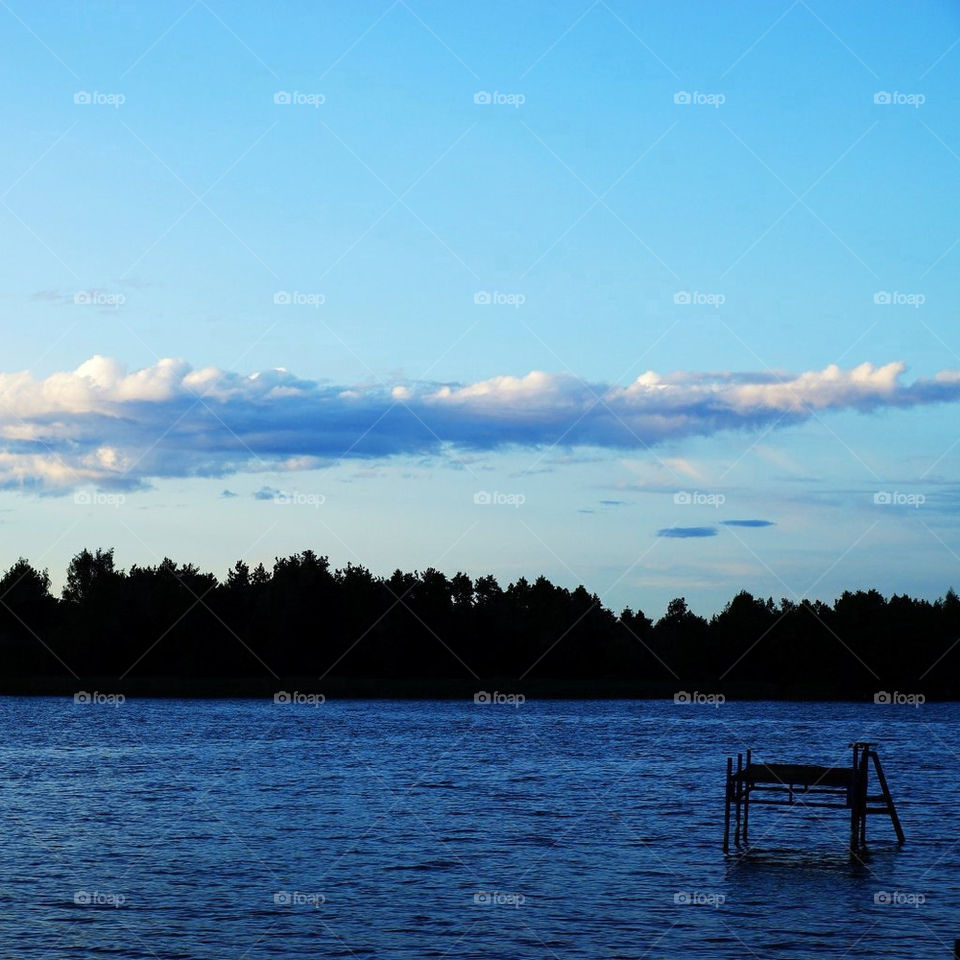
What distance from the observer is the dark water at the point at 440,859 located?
104ft

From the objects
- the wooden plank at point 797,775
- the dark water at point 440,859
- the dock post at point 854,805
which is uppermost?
the wooden plank at point 797,775

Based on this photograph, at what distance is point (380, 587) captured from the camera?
196 metres

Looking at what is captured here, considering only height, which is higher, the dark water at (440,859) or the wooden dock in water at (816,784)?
the wooden dock in water at (816,784)

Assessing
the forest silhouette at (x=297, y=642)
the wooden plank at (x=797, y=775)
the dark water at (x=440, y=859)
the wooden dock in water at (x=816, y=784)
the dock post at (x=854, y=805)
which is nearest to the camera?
the dark water at (x=440, y=859)

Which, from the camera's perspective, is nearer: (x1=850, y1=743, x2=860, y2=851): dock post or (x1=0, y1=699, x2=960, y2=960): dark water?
(x1=0, y1=699, x2=960, y2=960): dark water

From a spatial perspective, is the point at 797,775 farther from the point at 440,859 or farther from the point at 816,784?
the point at 440,859

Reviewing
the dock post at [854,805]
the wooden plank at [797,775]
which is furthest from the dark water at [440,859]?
the wooden plank at [797,775]

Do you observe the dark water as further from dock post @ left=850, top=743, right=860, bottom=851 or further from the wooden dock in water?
the wooden dock in water

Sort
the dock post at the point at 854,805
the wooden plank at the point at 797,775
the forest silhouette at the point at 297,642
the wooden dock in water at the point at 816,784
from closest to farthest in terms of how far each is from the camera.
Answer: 1. the wooden plank at the point at 797,775
2. the wooden dock in water at the point at 816,784
3. the dock post at the point at 854,805
4. the forest silhouette at the point at 297,642

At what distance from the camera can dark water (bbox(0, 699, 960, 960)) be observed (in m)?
31.8

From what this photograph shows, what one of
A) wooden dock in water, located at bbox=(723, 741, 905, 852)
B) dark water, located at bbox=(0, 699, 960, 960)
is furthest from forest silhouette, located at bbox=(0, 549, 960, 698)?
wooden dock in water, located at bbox=(723, 741, 905, 852)

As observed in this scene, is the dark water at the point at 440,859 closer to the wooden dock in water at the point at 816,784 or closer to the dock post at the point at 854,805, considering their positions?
the dock post at the point at 854,805

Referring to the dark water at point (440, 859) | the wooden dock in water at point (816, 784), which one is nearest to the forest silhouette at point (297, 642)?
the dark water at point (440, 859)

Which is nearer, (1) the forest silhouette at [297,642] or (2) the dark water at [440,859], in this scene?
(2) the dark water at [440,859]
